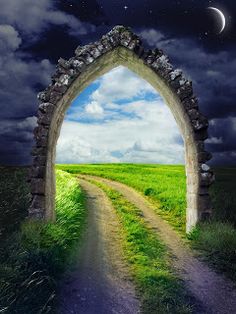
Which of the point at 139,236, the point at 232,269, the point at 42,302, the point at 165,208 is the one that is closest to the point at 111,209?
the point at 165,208

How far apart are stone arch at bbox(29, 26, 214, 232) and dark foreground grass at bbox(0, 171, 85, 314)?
998 mm

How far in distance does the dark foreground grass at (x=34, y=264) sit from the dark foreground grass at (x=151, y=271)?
1576 mm

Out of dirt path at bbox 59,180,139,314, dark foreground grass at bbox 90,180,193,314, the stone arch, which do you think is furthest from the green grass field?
the stone arch

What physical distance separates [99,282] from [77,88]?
19.4ft

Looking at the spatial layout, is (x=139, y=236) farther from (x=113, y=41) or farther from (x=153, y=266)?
(x=113, y=41)

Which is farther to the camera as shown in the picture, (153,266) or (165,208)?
(165,208)

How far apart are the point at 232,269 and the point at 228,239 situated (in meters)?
1.07

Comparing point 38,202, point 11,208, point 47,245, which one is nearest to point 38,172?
point 38,202

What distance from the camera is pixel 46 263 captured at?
8.46 metres

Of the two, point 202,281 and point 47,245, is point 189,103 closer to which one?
point 202,281

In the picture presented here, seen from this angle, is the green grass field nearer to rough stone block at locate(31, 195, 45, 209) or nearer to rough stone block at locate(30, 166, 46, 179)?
rough stone block at locate(31, 195, 45, 209)

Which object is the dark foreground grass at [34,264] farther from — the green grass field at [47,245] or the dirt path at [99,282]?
the dirt path at [99,282]

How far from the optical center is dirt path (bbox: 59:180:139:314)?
764cm

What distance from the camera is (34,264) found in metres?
8.09
